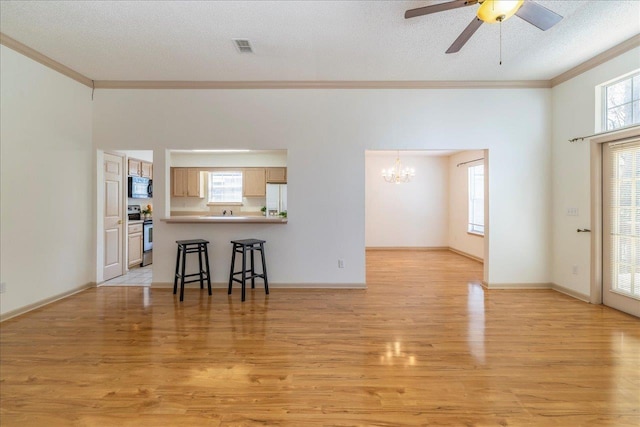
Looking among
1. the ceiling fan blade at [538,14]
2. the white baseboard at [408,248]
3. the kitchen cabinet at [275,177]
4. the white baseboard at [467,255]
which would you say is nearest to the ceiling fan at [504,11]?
the ceiling fan blade at [538,14]

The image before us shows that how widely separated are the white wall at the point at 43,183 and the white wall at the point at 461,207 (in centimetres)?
736

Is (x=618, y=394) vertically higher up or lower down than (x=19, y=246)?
lower down

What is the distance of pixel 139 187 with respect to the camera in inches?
233

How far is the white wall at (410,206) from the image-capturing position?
8.38m

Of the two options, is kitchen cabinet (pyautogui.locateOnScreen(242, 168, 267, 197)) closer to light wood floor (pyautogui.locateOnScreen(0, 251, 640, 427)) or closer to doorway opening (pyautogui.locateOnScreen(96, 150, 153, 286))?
doorway opening (pyautogui.locateOnScreen(96, 150, 153, 286))

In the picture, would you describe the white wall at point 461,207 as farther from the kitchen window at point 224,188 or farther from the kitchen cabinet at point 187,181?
the kitchen cabinet at point 187,181

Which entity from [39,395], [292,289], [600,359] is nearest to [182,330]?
[39,395]

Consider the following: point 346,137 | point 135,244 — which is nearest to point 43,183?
point 135,244

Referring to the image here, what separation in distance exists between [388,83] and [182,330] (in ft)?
13.6

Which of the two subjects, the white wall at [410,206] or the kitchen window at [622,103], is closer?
the kitchen window at [622,103]

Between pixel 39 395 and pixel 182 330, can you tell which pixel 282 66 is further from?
pixel 39 395

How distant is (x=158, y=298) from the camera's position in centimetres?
407

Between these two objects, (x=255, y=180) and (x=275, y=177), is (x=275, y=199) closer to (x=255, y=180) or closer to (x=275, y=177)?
(x=275, y=177)

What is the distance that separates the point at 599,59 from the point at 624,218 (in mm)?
1944
